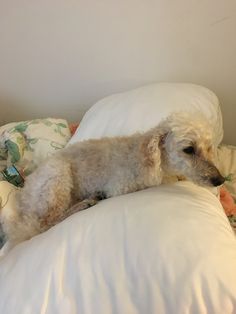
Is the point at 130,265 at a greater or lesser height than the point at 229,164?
greater

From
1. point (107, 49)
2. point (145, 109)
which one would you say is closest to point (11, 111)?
point (107, 49)

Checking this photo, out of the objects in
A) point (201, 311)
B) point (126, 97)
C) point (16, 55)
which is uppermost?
point (16, 55)

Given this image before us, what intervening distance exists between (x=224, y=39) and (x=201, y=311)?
1264mm

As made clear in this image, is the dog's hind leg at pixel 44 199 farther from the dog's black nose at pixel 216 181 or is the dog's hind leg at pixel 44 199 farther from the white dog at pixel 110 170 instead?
the dog's black nose at pixel 216 181

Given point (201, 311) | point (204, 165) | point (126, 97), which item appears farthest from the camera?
point (126, 97)

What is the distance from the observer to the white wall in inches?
65.2

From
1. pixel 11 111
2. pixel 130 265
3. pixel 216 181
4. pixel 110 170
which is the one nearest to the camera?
pixel 130 265

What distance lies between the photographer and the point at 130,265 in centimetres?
78

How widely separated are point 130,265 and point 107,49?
1.23 m

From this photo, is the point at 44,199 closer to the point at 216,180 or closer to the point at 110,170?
the point at 110,170

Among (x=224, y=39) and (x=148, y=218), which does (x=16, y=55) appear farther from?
(x=148, y=218)

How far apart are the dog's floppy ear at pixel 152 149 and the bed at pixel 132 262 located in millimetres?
117

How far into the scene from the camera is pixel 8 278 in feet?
2.79

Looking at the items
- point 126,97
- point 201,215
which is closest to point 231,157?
point 126,97
